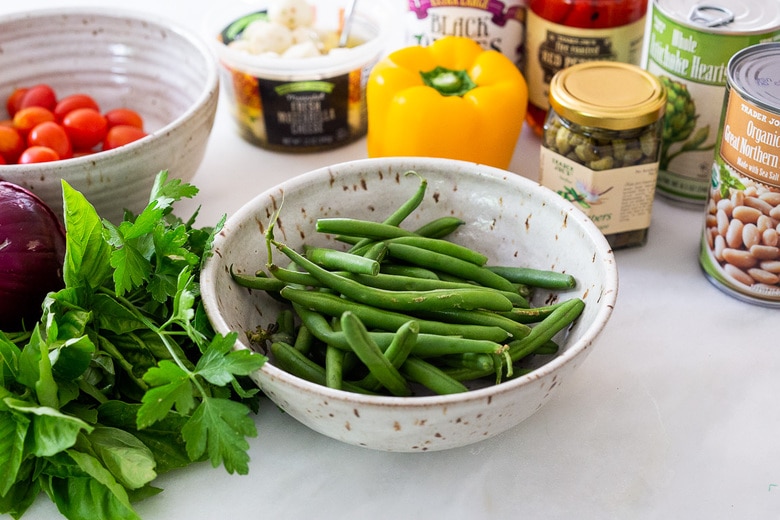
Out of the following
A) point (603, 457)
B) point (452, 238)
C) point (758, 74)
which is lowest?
point (603, 457)

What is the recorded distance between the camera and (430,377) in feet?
2.90

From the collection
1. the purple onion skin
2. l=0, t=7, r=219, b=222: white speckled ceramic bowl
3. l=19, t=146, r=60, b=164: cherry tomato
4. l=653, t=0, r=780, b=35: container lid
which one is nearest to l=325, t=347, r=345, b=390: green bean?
the purple onion skin

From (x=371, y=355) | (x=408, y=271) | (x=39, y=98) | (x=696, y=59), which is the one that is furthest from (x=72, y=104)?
(x=696, y=59)

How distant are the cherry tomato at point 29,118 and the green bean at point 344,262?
1.93 feet

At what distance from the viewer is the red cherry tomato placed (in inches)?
51.3

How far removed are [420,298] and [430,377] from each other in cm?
10

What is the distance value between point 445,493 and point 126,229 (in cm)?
45

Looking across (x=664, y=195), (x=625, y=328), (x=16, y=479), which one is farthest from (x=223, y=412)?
(x=664, y=195)

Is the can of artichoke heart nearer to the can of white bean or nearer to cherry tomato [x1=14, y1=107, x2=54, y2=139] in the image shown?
the can of white bean

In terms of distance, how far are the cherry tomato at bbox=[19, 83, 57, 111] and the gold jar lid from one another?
813 mm

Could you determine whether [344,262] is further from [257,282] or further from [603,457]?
[603,457]

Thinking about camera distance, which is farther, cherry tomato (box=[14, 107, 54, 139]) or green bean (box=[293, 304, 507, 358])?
cherry tomato (box=[14, 107, 54, 139])

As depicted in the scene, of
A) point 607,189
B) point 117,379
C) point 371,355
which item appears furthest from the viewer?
point 607,189

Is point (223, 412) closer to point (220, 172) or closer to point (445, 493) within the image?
point (445, 493)
